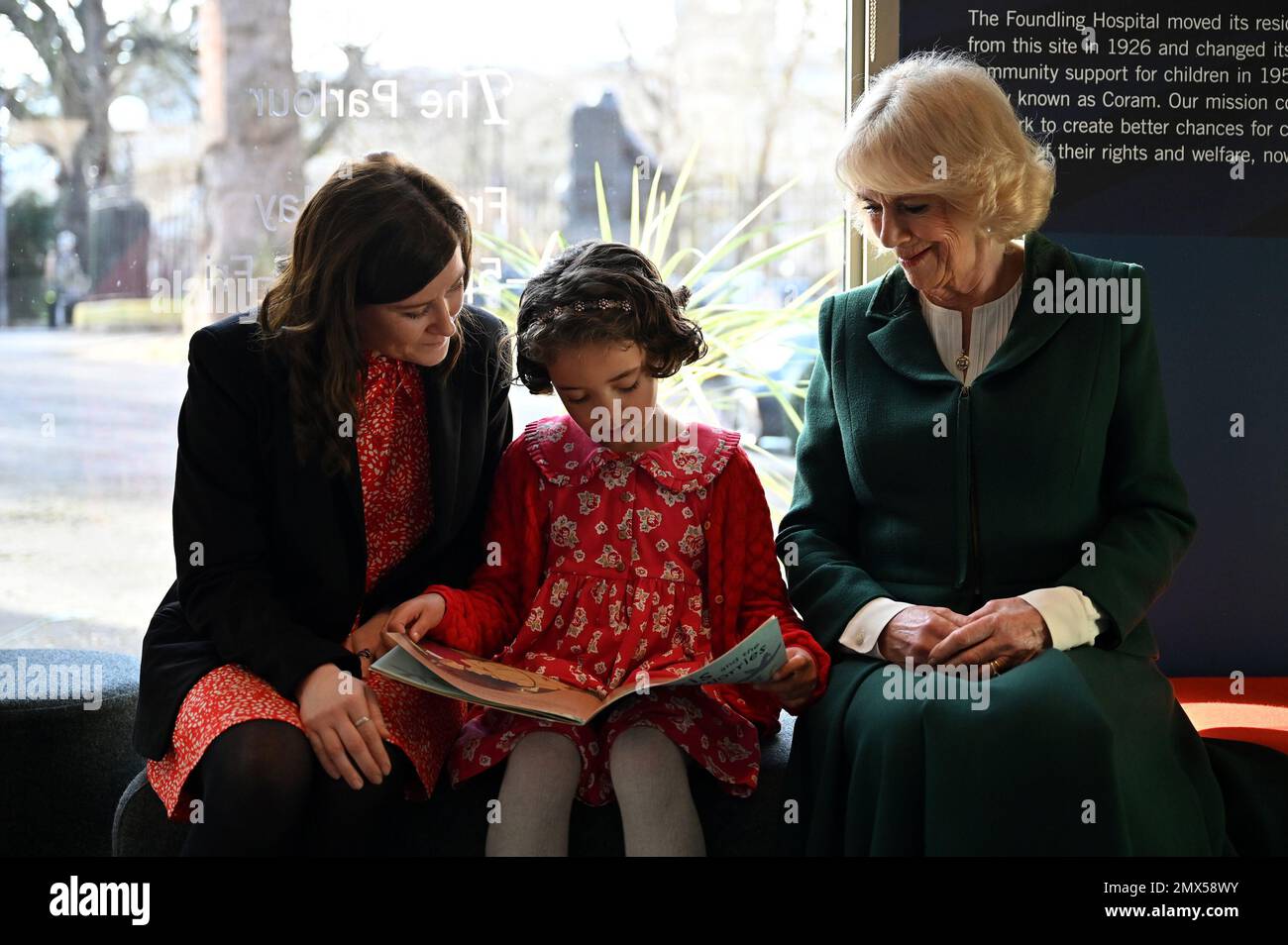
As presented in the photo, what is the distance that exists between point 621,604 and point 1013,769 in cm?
64

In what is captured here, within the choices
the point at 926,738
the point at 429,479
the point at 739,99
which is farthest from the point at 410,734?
the point at 739,99

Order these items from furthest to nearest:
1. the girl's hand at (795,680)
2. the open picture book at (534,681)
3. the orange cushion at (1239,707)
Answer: the orange cushion at (1239,707)
the girl's hand at (795,680)
the open picture book at (534,681)

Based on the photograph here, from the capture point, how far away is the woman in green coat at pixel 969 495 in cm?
181

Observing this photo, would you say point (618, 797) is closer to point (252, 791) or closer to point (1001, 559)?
point (252, 791)

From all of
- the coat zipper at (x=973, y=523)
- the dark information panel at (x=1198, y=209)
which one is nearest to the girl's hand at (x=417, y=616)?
the coat zipper at (x=973, y=523)

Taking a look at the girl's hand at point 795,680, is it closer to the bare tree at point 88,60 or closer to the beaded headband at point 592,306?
the beaded headband at point 592,306

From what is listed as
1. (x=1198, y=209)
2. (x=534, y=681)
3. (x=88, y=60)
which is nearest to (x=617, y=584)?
(x=534, y=681)

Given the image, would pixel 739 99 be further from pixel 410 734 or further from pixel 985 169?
pixel 410 734

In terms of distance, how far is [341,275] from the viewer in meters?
1.91

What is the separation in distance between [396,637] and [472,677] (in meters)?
0.12

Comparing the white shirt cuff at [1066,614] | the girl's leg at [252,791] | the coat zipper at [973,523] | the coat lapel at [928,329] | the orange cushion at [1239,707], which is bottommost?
the orange cushion at [1239,707]

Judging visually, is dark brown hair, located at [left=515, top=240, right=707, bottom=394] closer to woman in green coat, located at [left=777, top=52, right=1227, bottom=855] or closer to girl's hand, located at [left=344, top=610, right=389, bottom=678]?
woman in green coat, located at [left=777, top=52, right=1227, bottom=855]

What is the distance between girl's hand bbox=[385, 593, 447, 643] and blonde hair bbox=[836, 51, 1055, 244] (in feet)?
3.16

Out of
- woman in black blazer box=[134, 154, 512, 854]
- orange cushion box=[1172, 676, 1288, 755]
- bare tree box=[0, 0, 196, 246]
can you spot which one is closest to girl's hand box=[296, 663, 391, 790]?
woman in black blazer box=[134, 154, 512, 854]
